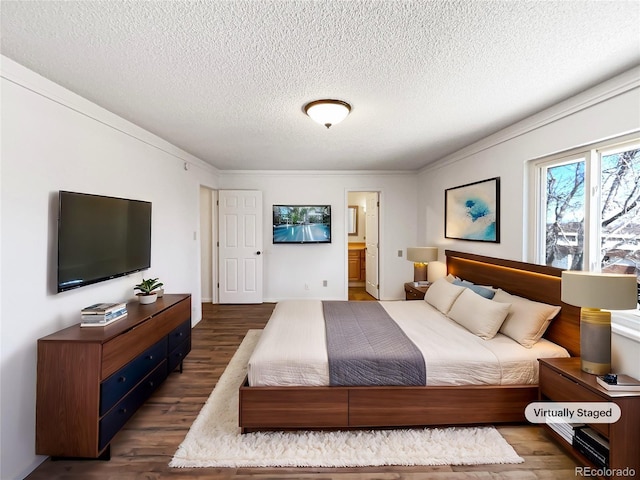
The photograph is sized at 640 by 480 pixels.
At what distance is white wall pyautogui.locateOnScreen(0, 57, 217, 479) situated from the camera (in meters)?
1.70

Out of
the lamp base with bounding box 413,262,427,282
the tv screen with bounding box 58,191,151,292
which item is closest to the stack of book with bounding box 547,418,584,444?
the lamp base with bounding box 413,262,427,282

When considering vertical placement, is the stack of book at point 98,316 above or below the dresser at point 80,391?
above

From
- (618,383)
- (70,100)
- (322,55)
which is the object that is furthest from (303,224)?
(618,383)

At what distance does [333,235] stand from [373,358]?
11.6ft

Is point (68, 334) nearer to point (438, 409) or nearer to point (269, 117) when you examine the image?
point (269, 117)

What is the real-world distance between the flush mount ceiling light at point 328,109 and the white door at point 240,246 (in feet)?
9.96

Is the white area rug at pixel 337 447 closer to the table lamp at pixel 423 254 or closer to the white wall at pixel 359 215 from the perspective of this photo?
the table lamp at pixel 423 254

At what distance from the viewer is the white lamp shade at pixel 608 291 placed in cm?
171

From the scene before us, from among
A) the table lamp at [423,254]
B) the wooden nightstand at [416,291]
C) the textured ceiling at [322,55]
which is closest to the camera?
the textured ceiling at [322,55]

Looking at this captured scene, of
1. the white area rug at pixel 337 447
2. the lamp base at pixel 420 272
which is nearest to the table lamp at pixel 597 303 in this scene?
the white area rug at pixel 337 447

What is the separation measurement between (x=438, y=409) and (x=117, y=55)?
299cm

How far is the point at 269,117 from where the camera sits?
2.71 meters

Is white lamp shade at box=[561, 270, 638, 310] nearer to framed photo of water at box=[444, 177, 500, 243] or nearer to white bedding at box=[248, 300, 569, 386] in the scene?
white bedding at box=[248, 300, 569, 386]

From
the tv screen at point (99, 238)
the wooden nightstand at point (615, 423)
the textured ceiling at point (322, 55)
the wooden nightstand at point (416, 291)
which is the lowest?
the wooden nightstand at point (615, 423)
